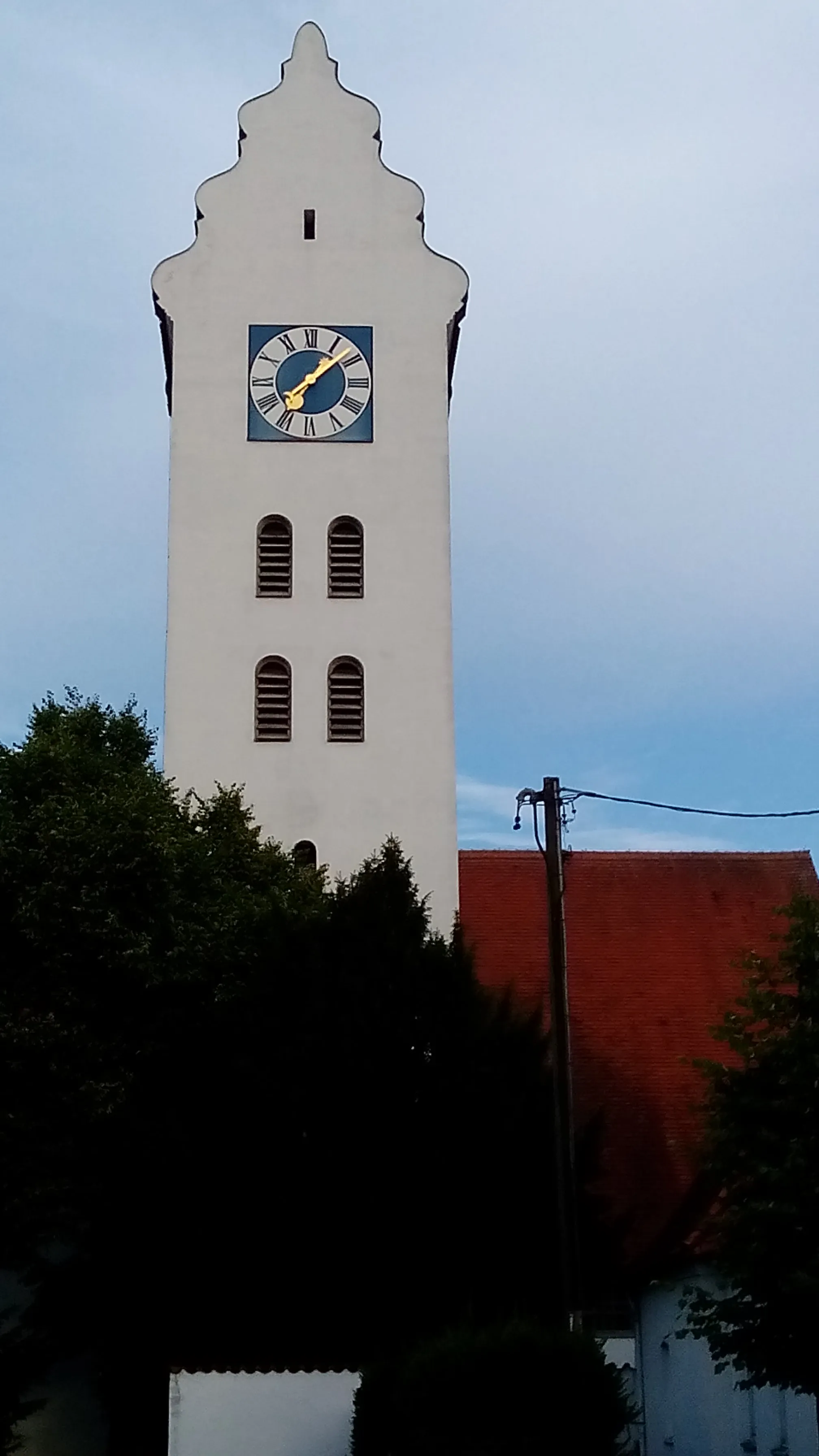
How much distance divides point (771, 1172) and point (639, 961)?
17.2 m

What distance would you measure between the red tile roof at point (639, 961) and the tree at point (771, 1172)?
1018 centimetres

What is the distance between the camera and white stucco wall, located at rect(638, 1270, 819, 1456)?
21906 mm

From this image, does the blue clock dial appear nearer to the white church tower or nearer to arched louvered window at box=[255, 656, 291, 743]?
the white church tower

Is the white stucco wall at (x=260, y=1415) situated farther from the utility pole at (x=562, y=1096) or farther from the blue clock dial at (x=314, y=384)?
the blue clock dial at (x=314, y=384)

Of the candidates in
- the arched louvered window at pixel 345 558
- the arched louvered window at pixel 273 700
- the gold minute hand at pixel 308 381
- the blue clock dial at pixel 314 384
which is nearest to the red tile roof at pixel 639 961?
the arched louvered window at pixel 273 700

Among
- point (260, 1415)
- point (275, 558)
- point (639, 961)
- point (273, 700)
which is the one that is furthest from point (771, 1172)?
point (275, 558)

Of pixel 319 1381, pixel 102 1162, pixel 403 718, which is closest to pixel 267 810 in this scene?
pixel 403 718

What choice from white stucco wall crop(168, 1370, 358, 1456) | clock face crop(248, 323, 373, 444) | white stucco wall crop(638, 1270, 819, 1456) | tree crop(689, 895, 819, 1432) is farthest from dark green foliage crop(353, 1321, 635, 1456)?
clock face crop(248, 323, 373, 444)

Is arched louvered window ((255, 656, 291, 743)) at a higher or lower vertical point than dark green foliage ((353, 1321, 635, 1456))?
higher

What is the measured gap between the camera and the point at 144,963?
2619 cm

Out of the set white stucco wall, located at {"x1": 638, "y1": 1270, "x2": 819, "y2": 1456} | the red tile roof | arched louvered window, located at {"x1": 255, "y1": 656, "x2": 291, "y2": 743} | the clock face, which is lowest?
white stucco wall, located at {"x1": 638, "y1": 1270, "x2": 819, "y2": 1456}

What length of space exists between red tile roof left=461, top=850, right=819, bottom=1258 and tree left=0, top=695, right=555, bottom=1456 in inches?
164

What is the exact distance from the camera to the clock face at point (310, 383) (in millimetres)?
33219

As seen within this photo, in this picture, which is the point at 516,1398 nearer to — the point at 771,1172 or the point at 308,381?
the point at 771,1172
